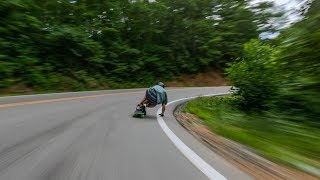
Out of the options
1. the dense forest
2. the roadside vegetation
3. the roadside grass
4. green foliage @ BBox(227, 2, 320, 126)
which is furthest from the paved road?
the dense forest

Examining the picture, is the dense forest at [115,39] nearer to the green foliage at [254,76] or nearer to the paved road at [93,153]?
the green foliage at [254,76]

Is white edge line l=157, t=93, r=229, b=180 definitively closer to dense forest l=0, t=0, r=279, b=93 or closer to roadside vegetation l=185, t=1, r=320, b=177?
roadside vegetation l=185, t=1, r=320, b=177

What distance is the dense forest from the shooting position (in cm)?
2538

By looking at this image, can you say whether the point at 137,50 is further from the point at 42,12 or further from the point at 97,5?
the point at 42,12

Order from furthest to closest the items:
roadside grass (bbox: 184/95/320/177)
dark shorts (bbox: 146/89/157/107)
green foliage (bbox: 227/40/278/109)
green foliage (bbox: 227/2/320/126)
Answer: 1. green foliage (bbox: 227/40/278/109)
2. dark shorts (bbox: 146/89/157/107)
3. green foliage (bbox: 227/2/320/126)
4. roadside grass (bbox: 184/95/320/177)

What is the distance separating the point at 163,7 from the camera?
4450 centimetres

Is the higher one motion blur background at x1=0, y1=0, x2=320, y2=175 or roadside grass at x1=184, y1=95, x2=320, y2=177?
motion blur background at x1=0, y1=0, x2=320, y2=175

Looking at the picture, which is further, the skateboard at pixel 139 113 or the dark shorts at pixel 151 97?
the dark shorts at pixel 151 97

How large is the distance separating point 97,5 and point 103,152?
1238 inches

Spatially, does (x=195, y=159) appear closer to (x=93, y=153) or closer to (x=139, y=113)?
(x=93, y=153)

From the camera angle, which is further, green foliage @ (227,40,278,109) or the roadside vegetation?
green foliage @ (227,40,278,109)

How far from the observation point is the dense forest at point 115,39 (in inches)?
999

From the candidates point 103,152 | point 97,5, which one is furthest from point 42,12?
point 103,152

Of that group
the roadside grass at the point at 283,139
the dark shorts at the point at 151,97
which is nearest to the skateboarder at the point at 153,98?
the dark shorts at the point at 151,97
